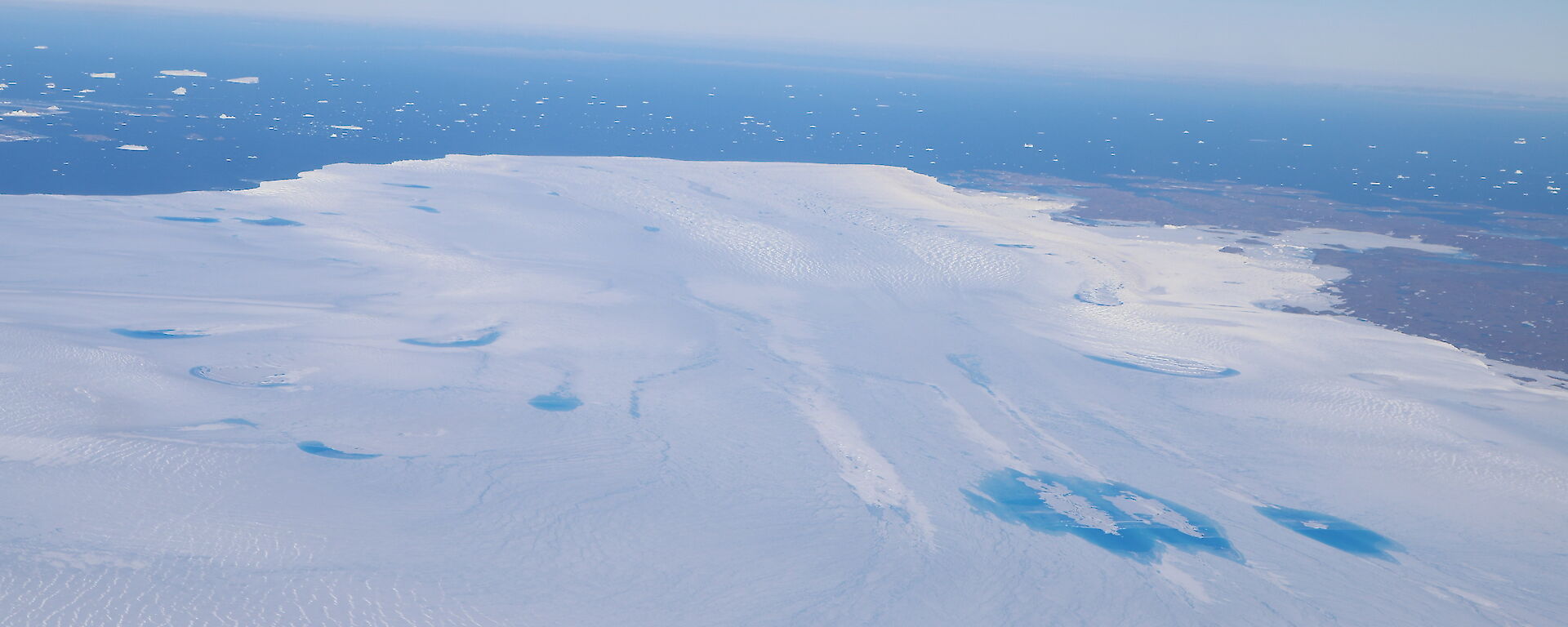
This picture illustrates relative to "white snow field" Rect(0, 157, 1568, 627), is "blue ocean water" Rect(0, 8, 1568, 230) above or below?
above

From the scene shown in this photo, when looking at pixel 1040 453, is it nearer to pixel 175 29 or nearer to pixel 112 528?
pixel 112 528

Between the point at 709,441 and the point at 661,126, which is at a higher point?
the point at 661,126

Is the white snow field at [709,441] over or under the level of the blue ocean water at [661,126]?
under

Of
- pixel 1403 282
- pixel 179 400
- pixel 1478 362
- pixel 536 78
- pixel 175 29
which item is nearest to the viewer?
pixel 179 400

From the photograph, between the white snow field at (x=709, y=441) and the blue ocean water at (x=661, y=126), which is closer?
the white snow field at (x=709, y=441)

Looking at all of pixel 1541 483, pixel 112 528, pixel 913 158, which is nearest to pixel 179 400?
pixel 112 528
